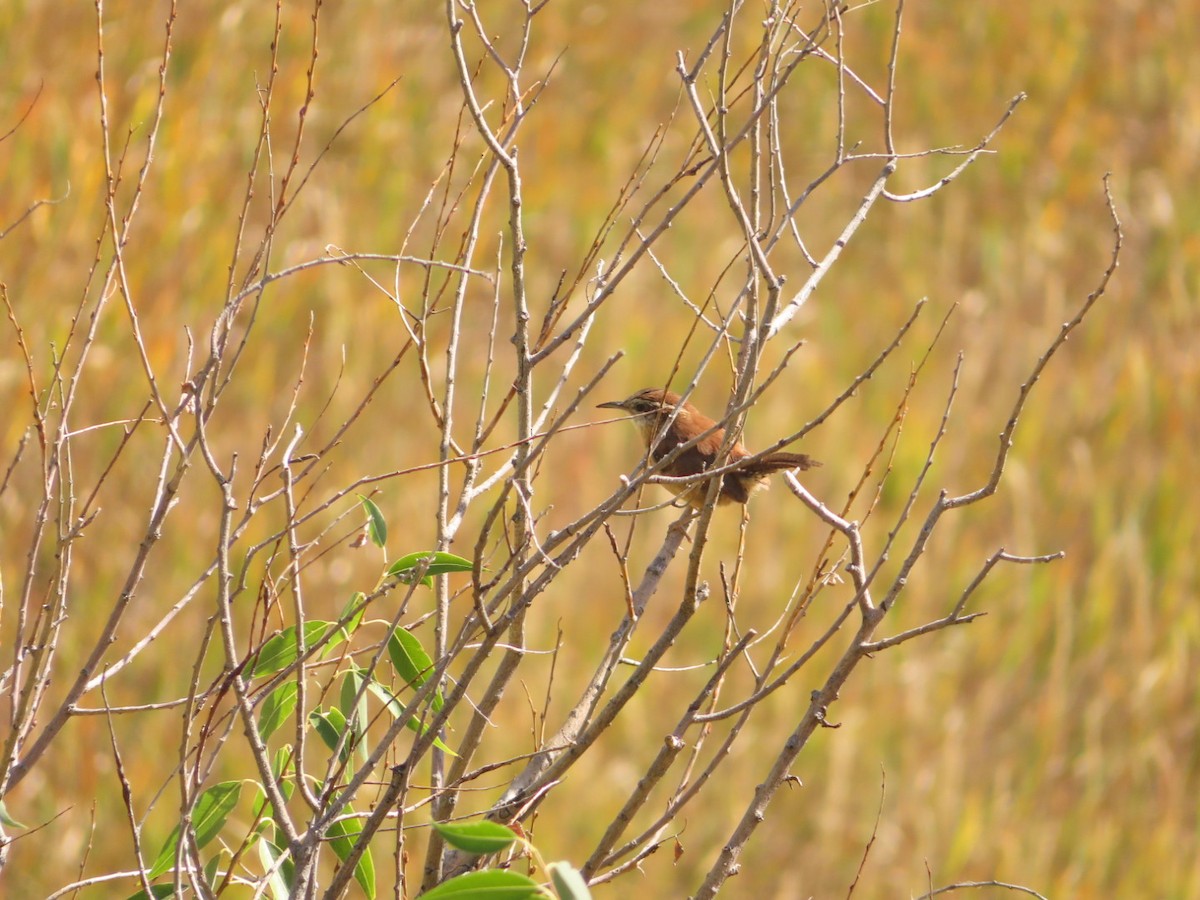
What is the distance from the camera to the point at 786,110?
37.0ft

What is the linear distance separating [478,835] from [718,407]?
669 cm

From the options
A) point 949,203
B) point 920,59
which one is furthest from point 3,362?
point 920,59

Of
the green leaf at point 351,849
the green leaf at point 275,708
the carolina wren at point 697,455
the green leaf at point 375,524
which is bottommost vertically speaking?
the green leaf at point 351,849

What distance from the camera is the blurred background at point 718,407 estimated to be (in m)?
6.69

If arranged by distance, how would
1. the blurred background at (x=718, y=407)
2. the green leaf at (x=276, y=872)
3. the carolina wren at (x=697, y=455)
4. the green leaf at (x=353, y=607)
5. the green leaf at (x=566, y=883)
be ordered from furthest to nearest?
the blurred background at (x=718, y=407)
the carolina wren at (x=697, y=455)
the green leaf at (x=276, y=872)
the green leaf at (x=353, y=607)
the green leaf at (x=566, y=883)

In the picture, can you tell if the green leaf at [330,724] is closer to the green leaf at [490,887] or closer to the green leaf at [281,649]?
the green leaf at [281,649]

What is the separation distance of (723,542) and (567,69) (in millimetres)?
4323

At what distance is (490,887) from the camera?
6.59 ft

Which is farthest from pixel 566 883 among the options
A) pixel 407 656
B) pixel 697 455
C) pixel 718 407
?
pixel 718 407

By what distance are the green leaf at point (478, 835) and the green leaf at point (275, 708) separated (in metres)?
0.70

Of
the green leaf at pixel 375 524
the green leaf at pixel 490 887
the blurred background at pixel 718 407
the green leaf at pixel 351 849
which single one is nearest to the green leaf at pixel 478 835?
the green leaf at pixel 490 887

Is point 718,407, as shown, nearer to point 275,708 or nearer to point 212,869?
point 275,708

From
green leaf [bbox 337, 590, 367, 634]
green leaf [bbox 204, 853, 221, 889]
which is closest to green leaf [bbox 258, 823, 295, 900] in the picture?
green leaf [bbox 204, 853, 221, 889]

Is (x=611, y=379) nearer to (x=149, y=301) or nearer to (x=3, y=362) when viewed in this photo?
(x=149, y=301)
